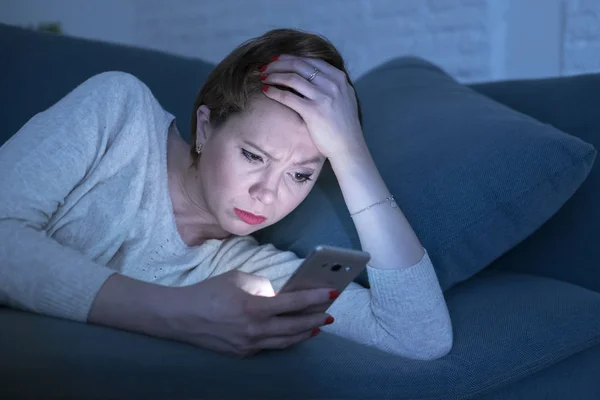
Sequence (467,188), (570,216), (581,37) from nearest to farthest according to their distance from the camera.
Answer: (467,188)
(570,216)
(581,37)

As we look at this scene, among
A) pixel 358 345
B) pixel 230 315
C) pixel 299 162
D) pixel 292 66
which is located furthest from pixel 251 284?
pixel 292 66

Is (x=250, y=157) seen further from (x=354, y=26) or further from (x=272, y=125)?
(x=354, y=26)

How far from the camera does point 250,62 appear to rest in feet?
4.22

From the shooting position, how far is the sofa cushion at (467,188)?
1311 millimetres

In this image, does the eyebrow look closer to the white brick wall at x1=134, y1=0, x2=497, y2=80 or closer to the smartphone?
the smartphone

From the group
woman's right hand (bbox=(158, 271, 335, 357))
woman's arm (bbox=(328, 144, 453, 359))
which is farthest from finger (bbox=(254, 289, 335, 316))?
woman's arm (bbox=(328, 144, 453, 359))

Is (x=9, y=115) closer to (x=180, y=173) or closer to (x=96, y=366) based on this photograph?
(x=180, y=173)

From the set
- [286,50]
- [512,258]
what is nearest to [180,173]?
[286,50]

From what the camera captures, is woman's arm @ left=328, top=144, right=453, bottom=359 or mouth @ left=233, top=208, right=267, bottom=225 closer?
woman's arm @ left=328, top=144, right=453, bottom=359

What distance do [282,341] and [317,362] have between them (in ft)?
0.18

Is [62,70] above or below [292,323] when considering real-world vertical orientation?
above

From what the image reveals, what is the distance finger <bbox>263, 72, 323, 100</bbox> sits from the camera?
1.21 meters

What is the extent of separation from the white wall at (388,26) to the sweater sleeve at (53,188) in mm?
1708

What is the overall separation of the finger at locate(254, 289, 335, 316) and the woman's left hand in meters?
0.37
